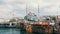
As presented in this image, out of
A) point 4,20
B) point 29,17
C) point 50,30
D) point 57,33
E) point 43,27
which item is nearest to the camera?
point 57,33

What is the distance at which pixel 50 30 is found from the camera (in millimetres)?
39281

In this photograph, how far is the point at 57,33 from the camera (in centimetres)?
3662

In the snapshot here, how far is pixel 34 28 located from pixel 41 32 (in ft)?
9.61

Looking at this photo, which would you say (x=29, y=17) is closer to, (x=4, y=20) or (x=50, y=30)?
(x=50, y=30)

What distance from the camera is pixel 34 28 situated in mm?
42344

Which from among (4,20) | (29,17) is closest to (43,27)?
(29,17)

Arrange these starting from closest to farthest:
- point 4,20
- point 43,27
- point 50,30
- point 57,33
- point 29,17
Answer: point 57,33 → point 50,30 → point 43,27 → point 29,17 → point 4,20

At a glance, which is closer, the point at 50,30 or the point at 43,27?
the point at 50,30

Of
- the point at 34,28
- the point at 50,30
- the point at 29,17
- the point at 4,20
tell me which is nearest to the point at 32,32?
the point at 34,28

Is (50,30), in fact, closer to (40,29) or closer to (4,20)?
(40,29)

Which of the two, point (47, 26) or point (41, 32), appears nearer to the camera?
point (41, 32)

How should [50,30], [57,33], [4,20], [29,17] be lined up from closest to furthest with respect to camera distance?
[57,33], [50,30], [29,17], [4,20]

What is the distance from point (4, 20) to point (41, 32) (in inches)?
1969

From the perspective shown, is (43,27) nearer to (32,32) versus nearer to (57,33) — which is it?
(32,32)
